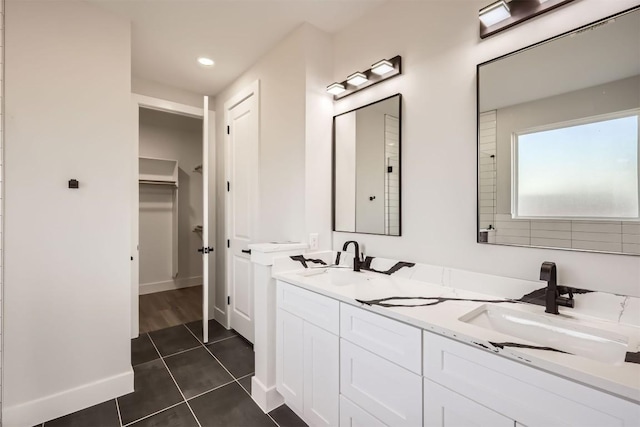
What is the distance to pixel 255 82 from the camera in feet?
8.68

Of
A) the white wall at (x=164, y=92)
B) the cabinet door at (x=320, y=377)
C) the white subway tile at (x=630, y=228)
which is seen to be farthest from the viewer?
the white wall at (x=164, y=92)

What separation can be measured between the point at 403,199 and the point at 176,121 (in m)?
3.63

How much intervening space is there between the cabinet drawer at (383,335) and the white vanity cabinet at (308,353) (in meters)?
0.09

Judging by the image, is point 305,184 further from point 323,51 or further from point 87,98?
point 87,98

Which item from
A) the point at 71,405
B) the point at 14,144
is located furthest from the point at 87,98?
the point at 71,405

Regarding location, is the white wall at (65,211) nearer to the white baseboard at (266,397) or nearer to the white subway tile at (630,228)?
the white baseboard at (266,397)

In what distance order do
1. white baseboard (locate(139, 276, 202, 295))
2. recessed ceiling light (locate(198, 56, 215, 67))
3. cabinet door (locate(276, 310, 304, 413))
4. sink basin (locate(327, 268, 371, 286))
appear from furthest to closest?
1. white baseboard (locate(139, 276, 202, 295))
2. recessed ceiling light (locate(198, 56, 215, 67))
3. sink basin (locate(327, 268, 371, 286))
4. cabinet door (locate(276, 310, 304, 413))

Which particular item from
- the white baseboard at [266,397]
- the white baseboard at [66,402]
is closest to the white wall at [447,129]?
the white baseboard at [266,397]

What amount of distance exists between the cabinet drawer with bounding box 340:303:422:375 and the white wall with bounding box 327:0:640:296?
60 cm

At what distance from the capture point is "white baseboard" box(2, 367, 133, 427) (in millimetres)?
1681

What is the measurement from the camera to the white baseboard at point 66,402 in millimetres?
1681

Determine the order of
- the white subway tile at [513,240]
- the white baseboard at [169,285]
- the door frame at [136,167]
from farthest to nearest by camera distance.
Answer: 1. the white baseboard at [169,285]
2. the door frame at [136,167]
3. the white subway tile at [513,240]

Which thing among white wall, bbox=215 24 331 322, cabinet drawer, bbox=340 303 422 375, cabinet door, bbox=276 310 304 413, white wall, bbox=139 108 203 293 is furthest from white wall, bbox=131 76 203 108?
cabinet drawer, bbox=340 303 422 375

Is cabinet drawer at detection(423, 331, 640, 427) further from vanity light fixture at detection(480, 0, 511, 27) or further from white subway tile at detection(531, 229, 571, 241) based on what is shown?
vanity light fixture at detection(480, 0, 511, 27)
